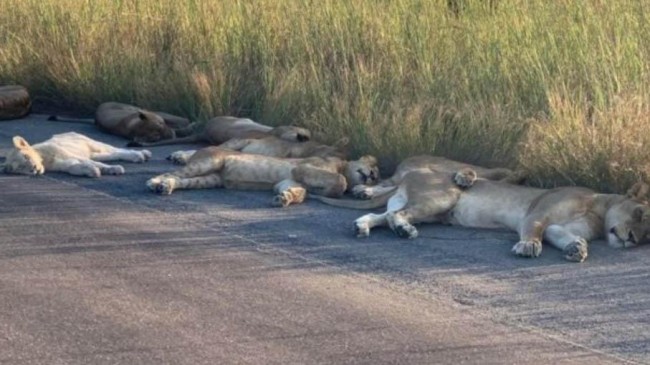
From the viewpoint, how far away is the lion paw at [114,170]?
11212mm

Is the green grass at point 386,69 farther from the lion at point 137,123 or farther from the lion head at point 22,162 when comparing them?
the lion head at point 22,162

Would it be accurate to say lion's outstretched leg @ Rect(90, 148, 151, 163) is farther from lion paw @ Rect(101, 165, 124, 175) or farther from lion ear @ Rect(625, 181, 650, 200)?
lion ear @ Rect(625, 181, 650, 200)

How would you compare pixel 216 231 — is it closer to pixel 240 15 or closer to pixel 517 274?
pixel 517 274

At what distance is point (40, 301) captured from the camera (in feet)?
24.0

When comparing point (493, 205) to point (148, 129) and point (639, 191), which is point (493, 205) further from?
point (148, 129)

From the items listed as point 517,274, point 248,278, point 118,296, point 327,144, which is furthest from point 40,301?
point 327,144

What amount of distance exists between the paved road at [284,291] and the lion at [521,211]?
11 centimetres

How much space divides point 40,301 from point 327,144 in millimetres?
4645

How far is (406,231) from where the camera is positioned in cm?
900

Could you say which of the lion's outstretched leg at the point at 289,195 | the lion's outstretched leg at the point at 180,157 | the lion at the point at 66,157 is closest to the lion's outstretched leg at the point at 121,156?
the lion at the point at 66,157

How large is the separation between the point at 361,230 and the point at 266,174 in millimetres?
1752

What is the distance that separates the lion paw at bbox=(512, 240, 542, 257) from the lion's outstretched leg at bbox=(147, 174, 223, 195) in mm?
2959

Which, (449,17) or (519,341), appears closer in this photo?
(519,341)

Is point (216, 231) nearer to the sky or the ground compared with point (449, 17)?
nearer to the ground
